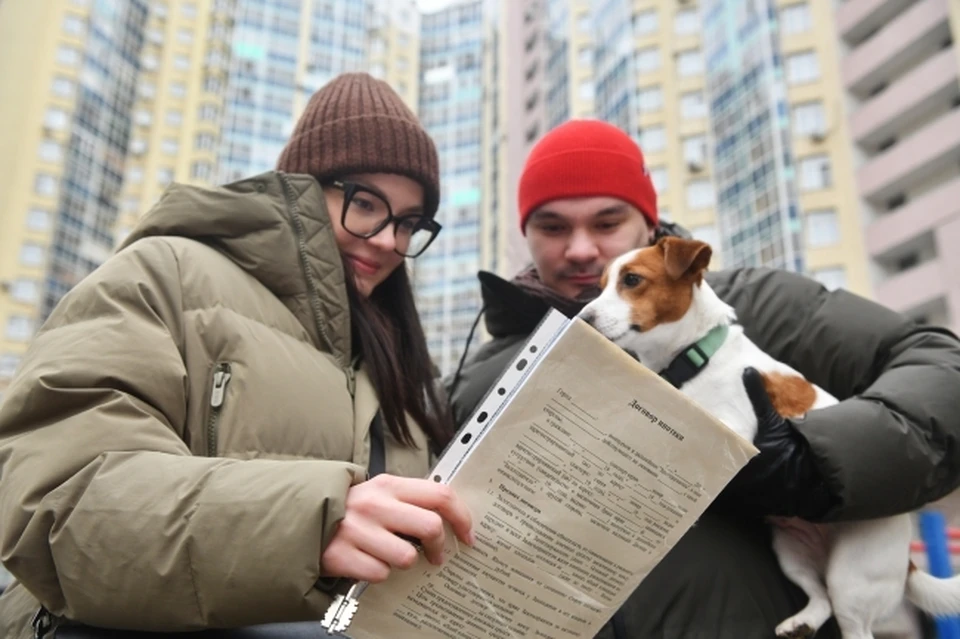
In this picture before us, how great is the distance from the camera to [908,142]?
22.0 metres

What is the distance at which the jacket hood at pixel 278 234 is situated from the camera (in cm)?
169

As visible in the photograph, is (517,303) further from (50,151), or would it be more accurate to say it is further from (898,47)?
(50,151)

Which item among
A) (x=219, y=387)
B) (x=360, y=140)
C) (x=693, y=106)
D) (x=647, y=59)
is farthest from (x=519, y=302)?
(x=647, y=59)

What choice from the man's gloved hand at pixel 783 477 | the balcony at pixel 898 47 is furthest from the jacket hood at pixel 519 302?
the balcony at pixel 898 47

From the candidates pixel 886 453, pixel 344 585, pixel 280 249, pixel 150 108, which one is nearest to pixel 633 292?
pixel 886 453

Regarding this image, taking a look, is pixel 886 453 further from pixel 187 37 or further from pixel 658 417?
pixel 187 37

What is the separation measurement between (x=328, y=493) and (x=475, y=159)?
43.4 metres

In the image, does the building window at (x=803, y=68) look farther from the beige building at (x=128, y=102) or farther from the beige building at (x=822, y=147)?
the beige building at (x=128, y=102)

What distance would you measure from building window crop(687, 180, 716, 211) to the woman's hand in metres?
27.1

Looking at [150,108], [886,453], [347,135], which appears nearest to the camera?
[886,453]

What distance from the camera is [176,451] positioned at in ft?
3.95

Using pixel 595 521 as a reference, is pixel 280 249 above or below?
above

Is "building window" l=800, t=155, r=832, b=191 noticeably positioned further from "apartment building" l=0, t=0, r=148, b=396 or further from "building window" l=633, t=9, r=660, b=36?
"apartment building" l=0, t=0, r=148, b=396

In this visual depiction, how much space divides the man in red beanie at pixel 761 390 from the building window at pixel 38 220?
34.6m
